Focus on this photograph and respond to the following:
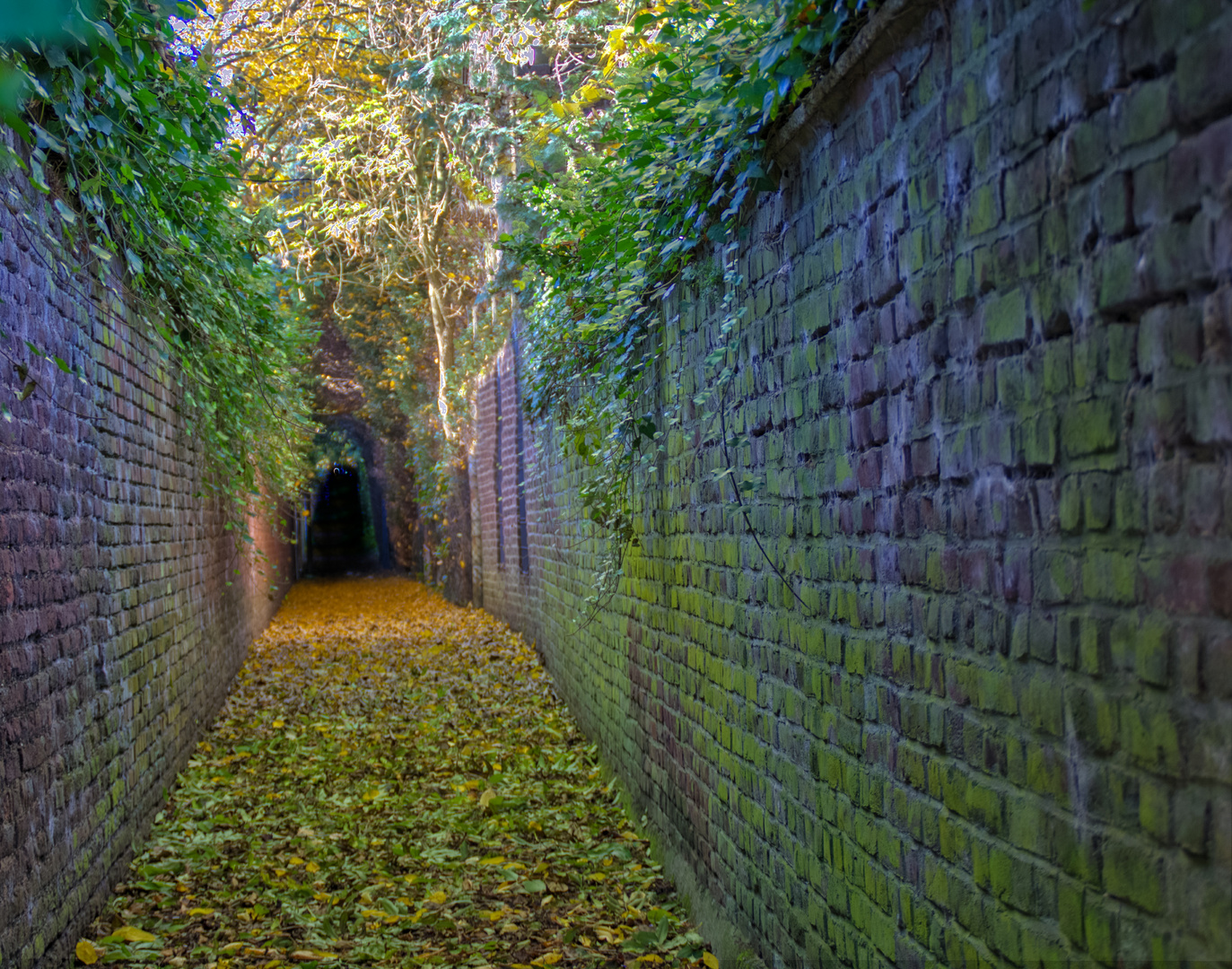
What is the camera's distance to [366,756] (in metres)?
7.79

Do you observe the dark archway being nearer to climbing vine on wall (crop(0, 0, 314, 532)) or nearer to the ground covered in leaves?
climbing vine on wall (crop(0, 0, 314, 532))

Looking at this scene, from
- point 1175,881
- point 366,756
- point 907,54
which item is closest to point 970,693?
point 1175,881

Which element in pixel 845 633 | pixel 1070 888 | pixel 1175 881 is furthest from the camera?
pixel 845 633

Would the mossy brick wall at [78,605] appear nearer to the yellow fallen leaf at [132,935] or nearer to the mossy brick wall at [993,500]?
the yellow fallen leaf at [132,935]

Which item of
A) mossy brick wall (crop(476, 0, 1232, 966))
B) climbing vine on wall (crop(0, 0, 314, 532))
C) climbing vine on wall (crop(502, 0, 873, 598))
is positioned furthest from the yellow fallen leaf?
climbing vine on wall (crop(502, 0, 873, 598))

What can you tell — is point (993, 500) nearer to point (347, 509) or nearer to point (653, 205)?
point (653, 205)

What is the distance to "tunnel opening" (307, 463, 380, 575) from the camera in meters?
37.5

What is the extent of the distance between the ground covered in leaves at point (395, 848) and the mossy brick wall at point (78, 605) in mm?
324

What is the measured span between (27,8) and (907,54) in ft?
6.76

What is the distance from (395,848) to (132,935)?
1571 mm

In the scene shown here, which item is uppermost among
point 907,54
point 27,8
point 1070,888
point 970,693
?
point 907,54

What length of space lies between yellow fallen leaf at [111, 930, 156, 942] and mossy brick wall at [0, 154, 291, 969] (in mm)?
165

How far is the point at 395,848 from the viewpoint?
5770 mm

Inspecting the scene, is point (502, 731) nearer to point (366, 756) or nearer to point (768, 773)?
point (366, 756)
